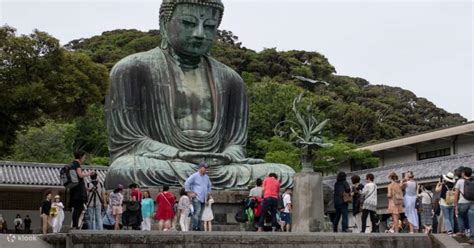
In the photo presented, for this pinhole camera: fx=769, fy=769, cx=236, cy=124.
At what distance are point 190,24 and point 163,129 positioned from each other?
7.83 feet

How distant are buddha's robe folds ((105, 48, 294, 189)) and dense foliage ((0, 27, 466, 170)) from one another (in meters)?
12.0

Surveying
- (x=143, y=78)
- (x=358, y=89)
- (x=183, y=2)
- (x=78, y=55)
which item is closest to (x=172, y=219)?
(x=143, y=78)

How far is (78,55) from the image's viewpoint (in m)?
31.0

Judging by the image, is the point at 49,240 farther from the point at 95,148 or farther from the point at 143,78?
the point at 95,148

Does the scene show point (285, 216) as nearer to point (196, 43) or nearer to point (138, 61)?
point (196, 43)

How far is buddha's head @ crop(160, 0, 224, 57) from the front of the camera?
654 inches

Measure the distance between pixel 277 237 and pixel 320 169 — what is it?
25.0 meters

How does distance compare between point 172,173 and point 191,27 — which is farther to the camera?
point 191,27

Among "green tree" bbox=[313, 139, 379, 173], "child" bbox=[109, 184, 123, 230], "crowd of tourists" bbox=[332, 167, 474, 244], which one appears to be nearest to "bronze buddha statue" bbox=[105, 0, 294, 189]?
"child" bbox=[109, 184, 123, 230]

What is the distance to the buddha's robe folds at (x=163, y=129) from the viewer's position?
1523cm

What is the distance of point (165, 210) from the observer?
501 inches

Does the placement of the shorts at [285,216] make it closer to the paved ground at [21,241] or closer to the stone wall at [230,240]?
the stone wall at [230,240]

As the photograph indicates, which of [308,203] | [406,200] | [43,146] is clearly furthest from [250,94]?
[308,203]

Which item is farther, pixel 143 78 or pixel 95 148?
pixel 95 148
